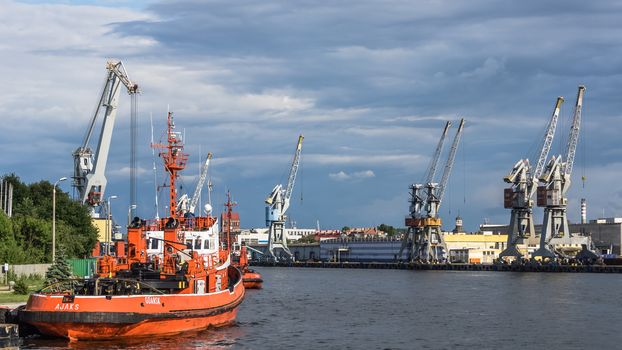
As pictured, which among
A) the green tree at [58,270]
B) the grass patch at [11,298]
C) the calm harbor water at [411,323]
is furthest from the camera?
the green tree at [58,270]

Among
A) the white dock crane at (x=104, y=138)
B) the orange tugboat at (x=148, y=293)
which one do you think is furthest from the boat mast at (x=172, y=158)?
the white dock crane at (x=104, y=138)

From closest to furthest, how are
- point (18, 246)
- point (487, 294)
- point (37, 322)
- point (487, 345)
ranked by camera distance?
point (37, 322) → point (487, 345) → point (18, 246) → point (487, 294)

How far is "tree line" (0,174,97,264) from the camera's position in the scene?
286ft

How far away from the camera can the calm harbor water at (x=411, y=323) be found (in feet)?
178

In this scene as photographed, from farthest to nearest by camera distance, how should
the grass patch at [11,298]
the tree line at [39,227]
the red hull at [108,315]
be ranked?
the tree line at [39,227]
the grass patch at [11,298]
the red hull at [108,315]

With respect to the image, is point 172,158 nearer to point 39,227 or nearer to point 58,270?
point 58,270

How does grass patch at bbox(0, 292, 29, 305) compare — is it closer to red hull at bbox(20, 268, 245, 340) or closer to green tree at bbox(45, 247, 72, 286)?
green tree at bbox(45, 247, 72, 286)

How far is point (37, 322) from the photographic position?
46.2 metres

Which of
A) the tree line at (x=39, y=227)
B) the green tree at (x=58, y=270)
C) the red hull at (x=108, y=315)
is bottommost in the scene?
the red hull at (x=108, y=315)

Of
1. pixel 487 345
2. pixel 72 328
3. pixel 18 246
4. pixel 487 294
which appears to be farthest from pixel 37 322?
pixel 487 294

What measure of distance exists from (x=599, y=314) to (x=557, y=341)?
22.2m

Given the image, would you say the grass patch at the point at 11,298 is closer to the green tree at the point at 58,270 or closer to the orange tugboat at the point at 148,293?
the green tree at the point at 58,270

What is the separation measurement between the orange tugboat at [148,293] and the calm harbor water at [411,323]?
0.97m

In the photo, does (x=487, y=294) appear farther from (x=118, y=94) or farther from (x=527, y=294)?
(x=118, y=94)
